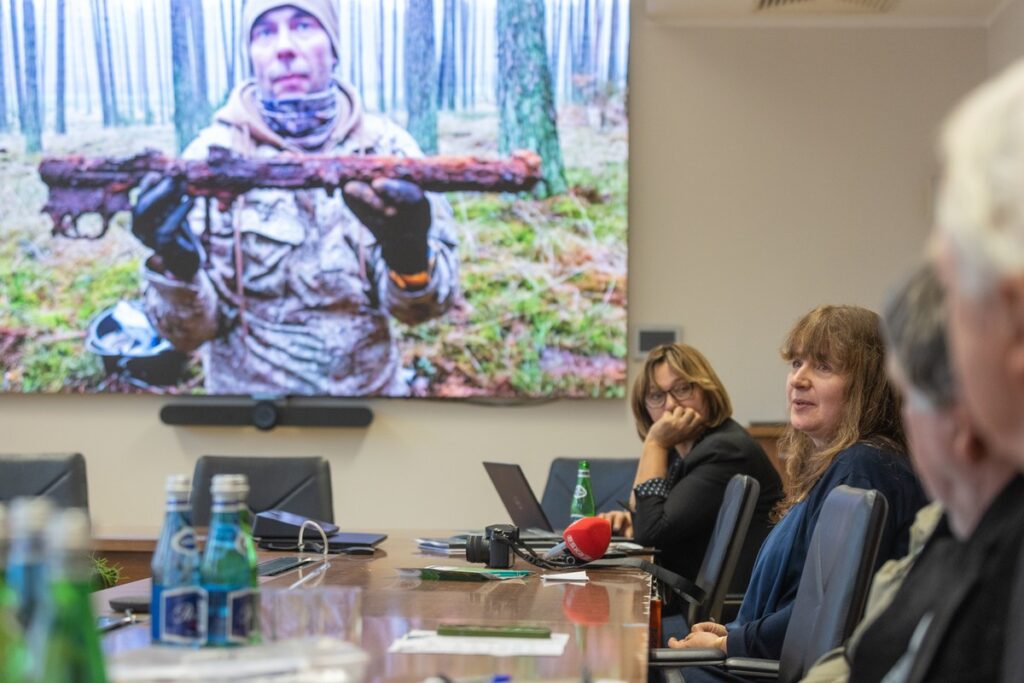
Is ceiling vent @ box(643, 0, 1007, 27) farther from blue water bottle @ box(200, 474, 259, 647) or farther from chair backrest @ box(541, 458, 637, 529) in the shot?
blue water bottle @ box(200, 474, 259, 647)

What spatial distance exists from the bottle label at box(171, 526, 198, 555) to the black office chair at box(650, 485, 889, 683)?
38.3 inches

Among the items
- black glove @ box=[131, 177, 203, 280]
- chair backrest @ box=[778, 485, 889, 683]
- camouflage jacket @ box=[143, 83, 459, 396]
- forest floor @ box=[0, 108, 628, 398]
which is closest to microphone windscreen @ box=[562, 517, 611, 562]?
chair backrest @ box=[778, 485, 889, 683]

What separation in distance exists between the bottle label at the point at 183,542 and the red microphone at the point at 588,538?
1.56 metres

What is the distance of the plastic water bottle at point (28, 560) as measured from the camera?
90 centimetres

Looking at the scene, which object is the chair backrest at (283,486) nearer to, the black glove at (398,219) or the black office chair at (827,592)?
the black glove at (398,219)

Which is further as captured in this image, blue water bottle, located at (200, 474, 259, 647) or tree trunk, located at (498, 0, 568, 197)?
tree trunk, located at (498, 0, 568, 197)

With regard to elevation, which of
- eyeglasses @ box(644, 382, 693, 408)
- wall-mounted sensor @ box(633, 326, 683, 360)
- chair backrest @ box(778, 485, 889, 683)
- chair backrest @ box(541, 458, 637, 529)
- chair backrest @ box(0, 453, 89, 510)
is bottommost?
chair backrest @ box(541, 458, 637, 529)

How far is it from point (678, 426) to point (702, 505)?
A: 0.44 m

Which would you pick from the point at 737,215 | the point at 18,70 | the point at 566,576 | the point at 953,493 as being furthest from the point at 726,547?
the point at 18,70

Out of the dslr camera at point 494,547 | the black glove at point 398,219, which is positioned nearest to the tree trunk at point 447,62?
the black glove at point 398,219

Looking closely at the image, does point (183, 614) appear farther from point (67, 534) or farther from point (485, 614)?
point (485, 614)

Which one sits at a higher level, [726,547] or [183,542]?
[183,542]

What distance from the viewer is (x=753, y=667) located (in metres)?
2.26

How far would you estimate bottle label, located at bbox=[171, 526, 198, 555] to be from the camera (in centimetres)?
140
